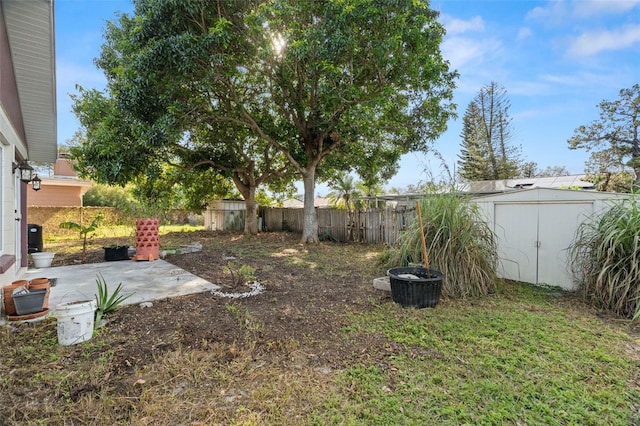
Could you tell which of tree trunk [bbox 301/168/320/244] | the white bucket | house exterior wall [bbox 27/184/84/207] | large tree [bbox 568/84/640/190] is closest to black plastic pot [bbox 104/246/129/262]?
the white bucket

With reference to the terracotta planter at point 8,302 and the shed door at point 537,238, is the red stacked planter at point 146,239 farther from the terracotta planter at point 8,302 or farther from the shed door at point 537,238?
the shed door at point 537,238

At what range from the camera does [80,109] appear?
11273 mm

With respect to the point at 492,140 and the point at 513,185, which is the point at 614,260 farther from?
the point at 492,140

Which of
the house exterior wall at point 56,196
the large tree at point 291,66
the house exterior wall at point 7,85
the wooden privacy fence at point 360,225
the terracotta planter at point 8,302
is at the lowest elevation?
the terracotta planter at point 8,302

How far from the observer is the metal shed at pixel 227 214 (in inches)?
643

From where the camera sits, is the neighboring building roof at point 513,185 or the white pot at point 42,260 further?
the neighboring building roof at point 513,185

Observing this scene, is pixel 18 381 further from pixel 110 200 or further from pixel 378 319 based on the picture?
pixel 110 200

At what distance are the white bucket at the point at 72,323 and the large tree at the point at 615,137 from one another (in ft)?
65.1

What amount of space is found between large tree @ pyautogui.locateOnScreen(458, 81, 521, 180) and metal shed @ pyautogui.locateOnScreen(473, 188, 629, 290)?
19129 millimetres

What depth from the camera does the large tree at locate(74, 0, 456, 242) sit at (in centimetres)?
696

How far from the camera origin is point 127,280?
540 centimetres

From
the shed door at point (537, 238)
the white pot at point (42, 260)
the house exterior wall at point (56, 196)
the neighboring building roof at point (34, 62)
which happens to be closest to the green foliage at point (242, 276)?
the white pot at point (42, 260)

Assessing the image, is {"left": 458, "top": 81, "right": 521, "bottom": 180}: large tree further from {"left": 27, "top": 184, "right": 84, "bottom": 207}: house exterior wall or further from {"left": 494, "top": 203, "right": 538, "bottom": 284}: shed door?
{"left": 27, "top": 184, "right": 84, "bottom": 207}: house exterior wall

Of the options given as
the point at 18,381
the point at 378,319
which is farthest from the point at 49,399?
the point at 378,319
